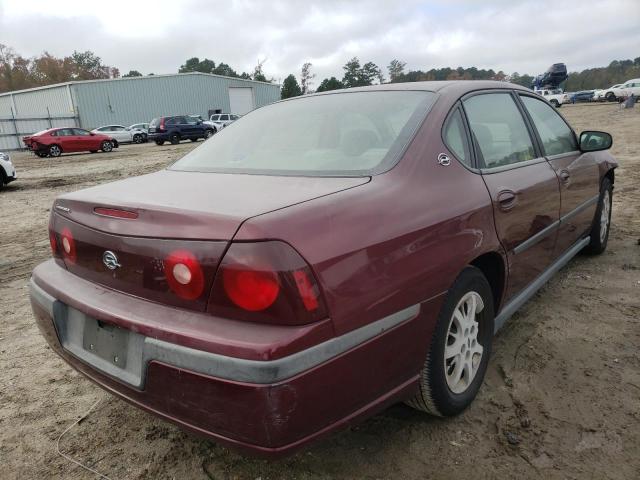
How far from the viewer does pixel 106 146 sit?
25172mm

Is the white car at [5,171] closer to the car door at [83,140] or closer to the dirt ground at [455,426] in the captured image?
the dirt ground at [455,426]

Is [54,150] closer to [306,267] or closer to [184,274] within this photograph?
[184,274]

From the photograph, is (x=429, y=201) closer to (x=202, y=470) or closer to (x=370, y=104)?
(x=370, y=104)

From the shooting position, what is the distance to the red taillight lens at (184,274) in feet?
5.20

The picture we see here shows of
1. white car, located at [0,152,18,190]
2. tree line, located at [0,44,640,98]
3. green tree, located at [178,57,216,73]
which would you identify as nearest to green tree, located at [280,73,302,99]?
tree line, located at [0,44,640,98]

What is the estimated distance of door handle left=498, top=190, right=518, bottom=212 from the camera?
2.41 m

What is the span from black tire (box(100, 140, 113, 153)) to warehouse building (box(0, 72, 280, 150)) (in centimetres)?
947

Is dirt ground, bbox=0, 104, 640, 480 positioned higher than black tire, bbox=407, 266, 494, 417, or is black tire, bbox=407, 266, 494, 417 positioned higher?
black tire, bbox=407, 266, 494, 417

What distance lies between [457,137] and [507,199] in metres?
0.42

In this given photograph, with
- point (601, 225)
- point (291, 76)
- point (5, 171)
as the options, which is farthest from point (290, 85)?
point (601, 225)

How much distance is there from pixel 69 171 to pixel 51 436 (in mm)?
15144

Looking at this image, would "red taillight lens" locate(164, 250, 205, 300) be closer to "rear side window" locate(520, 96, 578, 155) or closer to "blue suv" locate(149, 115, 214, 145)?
"rear side window" locate(520, 96, 578, 155)

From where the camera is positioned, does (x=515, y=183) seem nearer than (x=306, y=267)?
No

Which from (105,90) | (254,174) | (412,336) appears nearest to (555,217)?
(412,336)
